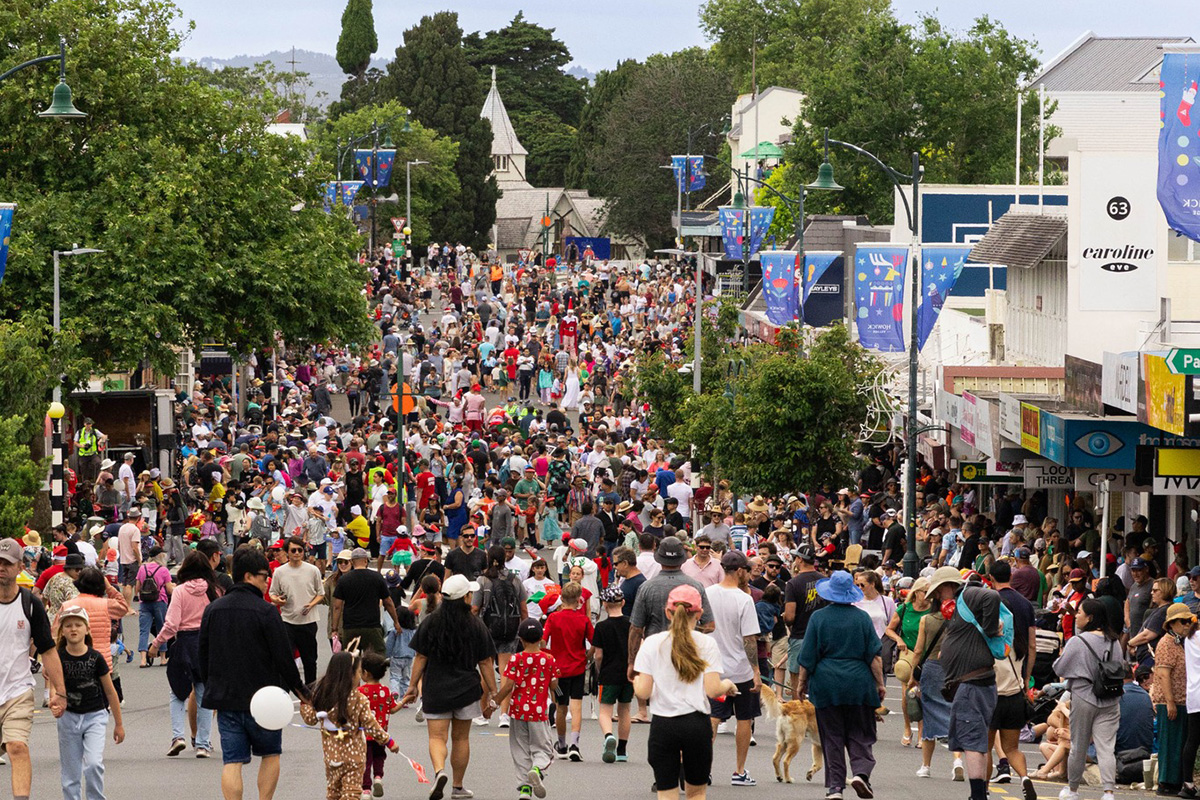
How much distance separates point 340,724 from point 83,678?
147 cm

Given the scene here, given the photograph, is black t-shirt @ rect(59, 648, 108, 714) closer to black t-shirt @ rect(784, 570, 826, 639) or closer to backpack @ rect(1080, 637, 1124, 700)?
black t-shirt @ rect(784, 570, 826, 639)

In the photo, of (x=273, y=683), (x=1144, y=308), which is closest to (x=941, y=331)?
(x=1144, y=308)

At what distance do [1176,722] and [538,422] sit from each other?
27771 mm

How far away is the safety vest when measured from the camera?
3162 centimetres

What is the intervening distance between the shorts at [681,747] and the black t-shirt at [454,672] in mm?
2224

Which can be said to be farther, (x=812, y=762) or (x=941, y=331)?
(x=941, y=331)

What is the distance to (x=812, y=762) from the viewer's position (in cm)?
1440

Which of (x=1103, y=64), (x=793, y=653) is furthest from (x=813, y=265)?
(x=1103, y=64)

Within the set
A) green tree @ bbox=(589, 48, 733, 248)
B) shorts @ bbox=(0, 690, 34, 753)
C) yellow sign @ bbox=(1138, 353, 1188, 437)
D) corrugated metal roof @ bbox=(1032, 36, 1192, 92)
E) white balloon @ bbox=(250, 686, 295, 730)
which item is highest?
green tree @ bbox=(589, 48, 733, 248)

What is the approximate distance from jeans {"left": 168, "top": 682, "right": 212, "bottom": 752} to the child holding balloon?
2.96 metres

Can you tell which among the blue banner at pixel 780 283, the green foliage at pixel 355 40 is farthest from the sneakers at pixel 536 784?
the green foliage at pixel 355 40

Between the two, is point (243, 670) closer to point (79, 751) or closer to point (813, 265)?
point (79, 751)

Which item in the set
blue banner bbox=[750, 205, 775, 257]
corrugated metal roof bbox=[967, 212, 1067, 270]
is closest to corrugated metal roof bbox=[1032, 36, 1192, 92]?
blue banner bbox=[750, 205, 775, 257]

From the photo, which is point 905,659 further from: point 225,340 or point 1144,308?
point 225,340
